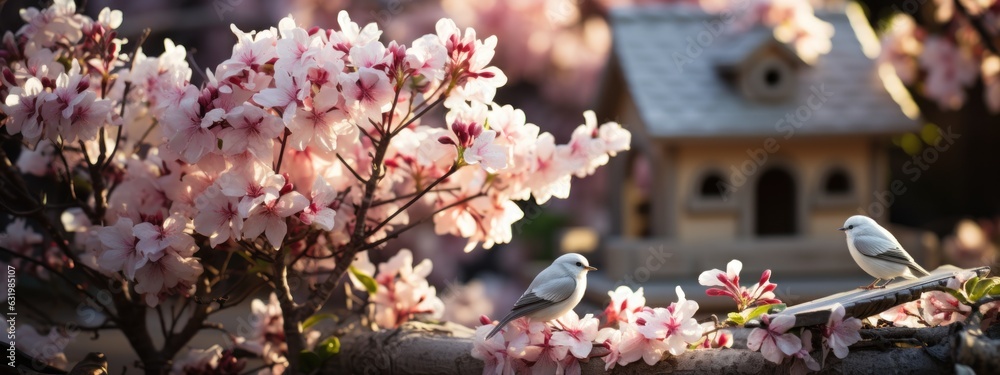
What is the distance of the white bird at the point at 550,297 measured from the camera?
1.01 meters

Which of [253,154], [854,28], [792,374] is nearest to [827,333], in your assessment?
[792,374]

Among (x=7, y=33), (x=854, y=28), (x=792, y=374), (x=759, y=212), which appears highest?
(x=854, y=28)

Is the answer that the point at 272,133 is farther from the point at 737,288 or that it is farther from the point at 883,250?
the point at 883,250

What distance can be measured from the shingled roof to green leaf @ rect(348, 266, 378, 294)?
100 centimetres

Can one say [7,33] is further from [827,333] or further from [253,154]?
[827,333]

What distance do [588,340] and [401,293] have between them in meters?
0.37

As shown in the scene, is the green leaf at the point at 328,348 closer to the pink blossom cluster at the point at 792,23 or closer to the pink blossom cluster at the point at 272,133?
the pink blossom cluster at the point at 272,133

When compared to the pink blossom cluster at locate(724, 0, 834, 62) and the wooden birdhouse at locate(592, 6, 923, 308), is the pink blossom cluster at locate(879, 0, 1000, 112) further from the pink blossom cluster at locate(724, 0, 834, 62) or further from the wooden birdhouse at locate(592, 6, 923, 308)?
the pink blossom cluster at locate(724, 0, 834, 62)

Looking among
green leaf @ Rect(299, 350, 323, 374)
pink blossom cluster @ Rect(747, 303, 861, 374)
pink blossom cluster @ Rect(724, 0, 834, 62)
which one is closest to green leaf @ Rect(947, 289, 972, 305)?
pink blossom cluster @ Rect(747, 303, 861, 374)

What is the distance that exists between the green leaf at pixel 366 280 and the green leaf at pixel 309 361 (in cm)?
13

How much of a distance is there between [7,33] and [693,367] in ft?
3.09

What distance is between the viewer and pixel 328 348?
1217mm

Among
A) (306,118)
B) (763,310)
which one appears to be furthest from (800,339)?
(306,118)

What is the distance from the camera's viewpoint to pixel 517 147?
114 centimetres
